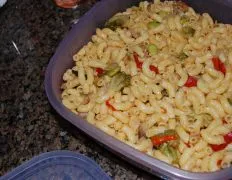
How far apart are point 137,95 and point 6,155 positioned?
0.38 m

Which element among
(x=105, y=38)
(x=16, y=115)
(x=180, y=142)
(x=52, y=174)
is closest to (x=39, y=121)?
(x=16, y=115)

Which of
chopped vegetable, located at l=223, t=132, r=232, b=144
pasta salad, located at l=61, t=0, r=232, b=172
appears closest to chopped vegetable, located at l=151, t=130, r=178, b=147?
pasta salad, located at l=61, t=0, r=232, b=172

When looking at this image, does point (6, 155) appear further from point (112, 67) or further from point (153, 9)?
point (153, 9)

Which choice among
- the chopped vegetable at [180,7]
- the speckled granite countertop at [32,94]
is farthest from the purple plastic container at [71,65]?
the speckled granite countertop at [32,94]

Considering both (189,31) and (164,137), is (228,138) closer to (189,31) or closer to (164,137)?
(164,137)

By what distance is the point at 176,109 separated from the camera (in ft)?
3.38

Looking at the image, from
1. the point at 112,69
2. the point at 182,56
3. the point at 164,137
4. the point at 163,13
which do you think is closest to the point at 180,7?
the point at 163,13

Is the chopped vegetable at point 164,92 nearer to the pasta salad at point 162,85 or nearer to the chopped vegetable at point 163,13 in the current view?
the pasta salad at point 162,85

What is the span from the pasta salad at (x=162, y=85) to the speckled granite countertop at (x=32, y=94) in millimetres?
110

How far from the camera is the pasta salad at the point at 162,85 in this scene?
38.9 inches

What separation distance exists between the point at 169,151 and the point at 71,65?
371mm

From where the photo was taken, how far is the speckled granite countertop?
3.69 feet

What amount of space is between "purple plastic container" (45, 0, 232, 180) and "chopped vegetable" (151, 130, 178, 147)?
0.25ft

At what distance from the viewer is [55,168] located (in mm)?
1058
